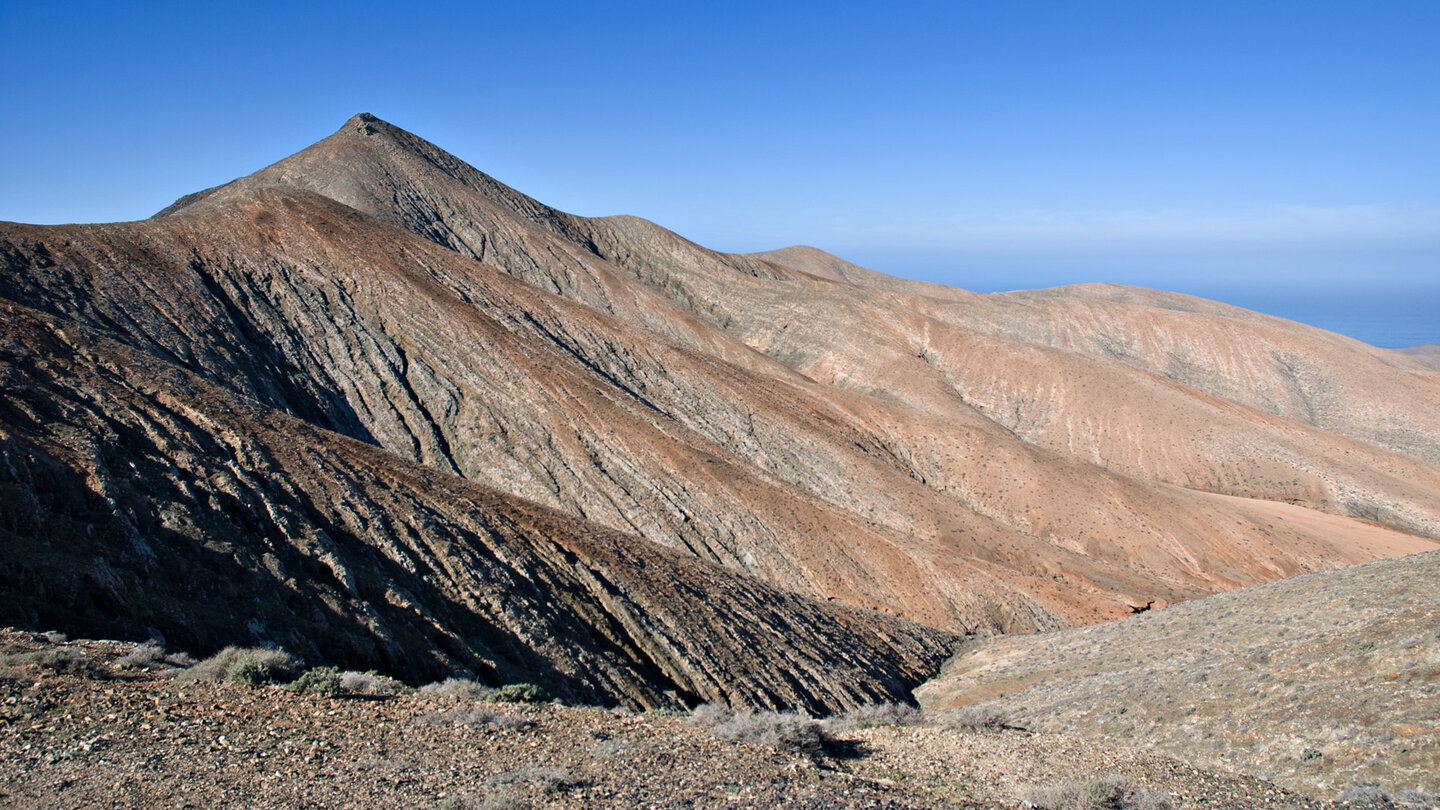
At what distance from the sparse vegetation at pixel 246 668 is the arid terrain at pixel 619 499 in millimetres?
350

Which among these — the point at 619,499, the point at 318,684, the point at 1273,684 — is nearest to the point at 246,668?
the point at 318,684

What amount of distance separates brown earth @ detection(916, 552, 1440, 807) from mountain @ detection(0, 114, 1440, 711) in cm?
465

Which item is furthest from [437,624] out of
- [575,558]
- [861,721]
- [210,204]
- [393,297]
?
[210,204]

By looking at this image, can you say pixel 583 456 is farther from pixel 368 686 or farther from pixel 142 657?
pixel 142 657

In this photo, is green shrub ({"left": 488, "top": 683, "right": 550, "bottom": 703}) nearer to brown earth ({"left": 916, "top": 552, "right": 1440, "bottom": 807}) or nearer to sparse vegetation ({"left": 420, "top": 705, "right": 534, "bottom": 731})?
sparse vegetation ({"left": 420, "top": 705, "right": 534, "bottom": 731})

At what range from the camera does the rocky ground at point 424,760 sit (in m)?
7.18

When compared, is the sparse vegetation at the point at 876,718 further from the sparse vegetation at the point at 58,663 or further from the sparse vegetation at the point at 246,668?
the sparse vegetation at the point at 58,663

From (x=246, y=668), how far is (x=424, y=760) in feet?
8.59

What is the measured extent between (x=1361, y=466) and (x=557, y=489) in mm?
41945

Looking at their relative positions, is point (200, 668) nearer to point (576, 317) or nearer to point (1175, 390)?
point (576, 317)

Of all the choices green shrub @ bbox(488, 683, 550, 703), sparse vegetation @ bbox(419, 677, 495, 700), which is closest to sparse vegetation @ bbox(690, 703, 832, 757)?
green shrub @ bbox(488, 683, 550, 703)

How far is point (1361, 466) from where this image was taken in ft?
150

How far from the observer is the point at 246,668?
9359 millimetres

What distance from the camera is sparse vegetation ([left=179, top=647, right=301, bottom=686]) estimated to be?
9211 mm
